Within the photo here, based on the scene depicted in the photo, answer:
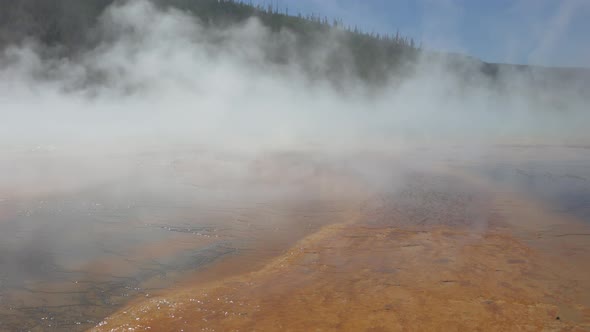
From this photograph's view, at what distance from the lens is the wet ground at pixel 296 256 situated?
1.98m

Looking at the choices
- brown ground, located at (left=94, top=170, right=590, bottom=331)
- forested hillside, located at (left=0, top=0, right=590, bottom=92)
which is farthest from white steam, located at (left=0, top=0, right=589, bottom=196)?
brown ground, located at (left=94, top=170, right=590, bottom=331)

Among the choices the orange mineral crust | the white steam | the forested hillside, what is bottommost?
the orange mineral crust

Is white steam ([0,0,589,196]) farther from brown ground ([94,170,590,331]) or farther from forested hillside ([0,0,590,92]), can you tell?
brown ground ([94,170,590,331])

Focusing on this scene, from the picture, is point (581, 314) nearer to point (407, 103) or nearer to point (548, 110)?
point (407, 103)

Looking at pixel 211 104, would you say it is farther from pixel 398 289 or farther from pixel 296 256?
pixel 398 289

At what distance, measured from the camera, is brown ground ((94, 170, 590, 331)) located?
192 cm

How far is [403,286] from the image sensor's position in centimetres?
227

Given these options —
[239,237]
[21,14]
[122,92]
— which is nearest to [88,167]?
[239,237]

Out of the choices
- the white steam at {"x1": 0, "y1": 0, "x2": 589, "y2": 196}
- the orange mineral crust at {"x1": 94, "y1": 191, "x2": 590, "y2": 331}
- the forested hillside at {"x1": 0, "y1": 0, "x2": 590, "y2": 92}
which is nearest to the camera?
the orange mineral crust at {"x1": 94, "y1": 191, "x2": 590, "y2": 331}

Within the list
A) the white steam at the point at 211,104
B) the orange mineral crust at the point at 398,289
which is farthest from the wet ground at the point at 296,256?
the white steam at the point at 211,104

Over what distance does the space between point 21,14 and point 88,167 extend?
1084 centimetres

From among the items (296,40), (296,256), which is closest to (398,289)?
(296,256)

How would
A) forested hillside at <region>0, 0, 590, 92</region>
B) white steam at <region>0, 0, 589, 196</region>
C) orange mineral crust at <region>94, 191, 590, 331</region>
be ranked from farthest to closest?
forested hillside at <region>0, 0, 590, 92</region>
white steam at <region>0, 0, 589, 196</region>
orange mineral crust at <region>94, 191, 590, 331</region>

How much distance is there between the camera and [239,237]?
3.06m
